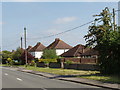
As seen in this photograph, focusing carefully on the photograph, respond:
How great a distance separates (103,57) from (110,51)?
3.94ft

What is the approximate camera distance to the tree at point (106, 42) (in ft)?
76.1

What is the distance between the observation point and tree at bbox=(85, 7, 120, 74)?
2320 cm

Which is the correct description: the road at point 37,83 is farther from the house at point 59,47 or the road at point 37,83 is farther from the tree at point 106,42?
the house at point 59,47

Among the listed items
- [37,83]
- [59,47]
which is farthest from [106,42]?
[59,47]

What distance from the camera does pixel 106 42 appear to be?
78.4ft

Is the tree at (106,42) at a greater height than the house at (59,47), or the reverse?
the house at (59,47)

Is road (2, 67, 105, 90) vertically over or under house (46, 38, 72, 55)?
under

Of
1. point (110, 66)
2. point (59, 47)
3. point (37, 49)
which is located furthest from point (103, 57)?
point (37, 49)

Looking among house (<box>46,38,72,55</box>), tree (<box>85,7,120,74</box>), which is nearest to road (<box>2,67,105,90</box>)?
tree (<box>85,7,120,74</box>)

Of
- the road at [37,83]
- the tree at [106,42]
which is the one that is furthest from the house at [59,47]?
the road at [37,83]

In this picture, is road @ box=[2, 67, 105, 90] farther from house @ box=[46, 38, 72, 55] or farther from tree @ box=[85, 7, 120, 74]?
house @ box=[46, 38, 72, 55]

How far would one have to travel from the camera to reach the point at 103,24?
88.9 feet

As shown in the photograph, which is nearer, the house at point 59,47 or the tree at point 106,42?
the tree at point 106,42

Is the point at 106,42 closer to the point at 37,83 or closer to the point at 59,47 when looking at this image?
the point at 37,83
